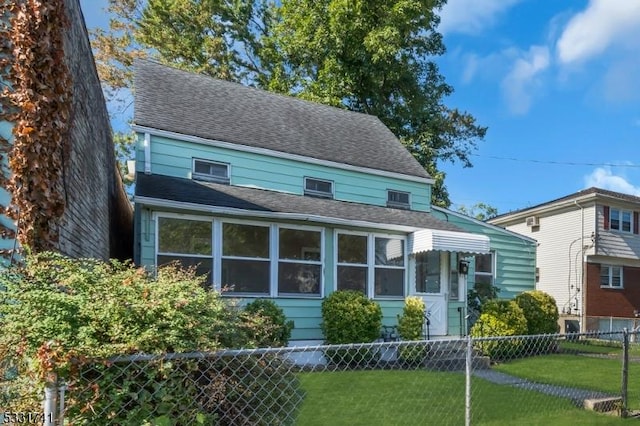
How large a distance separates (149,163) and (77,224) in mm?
4923

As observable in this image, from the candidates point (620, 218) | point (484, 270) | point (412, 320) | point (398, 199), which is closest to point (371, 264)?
point (412, 320)

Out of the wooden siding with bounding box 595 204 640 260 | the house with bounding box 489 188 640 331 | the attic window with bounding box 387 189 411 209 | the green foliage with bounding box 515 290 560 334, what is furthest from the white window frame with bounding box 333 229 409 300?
the wooden siding with bounding box 595 204 640 260

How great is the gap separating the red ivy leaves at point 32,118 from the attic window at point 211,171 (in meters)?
6.36

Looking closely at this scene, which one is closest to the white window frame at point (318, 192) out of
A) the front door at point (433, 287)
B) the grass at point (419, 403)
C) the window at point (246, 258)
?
the window at point (246, 258)

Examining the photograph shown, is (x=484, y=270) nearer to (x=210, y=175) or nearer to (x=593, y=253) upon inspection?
(x=593, y=253)

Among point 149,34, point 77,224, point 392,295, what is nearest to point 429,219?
point 392,295

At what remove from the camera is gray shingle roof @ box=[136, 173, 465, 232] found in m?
9.02

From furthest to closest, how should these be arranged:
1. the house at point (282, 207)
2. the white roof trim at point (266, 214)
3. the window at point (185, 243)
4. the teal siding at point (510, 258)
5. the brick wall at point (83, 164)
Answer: the teal siding at point (510, 258)
the house at point (282, 207)
the window at point (185, 243)
the white roof trim at point (266, 214)
the brick wall at point (83, 164)

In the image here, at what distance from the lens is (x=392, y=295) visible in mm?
11305

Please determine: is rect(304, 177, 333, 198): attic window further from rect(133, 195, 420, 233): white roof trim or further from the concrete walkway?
the concrete walkway

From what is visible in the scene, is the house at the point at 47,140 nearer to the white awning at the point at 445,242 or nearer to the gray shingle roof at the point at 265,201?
the gray shingle roof at the point at 265,201

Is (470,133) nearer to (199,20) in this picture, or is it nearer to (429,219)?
(429,219)

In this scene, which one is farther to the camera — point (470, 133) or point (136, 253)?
point (470, 133)

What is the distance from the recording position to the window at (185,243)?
8.91 meters
